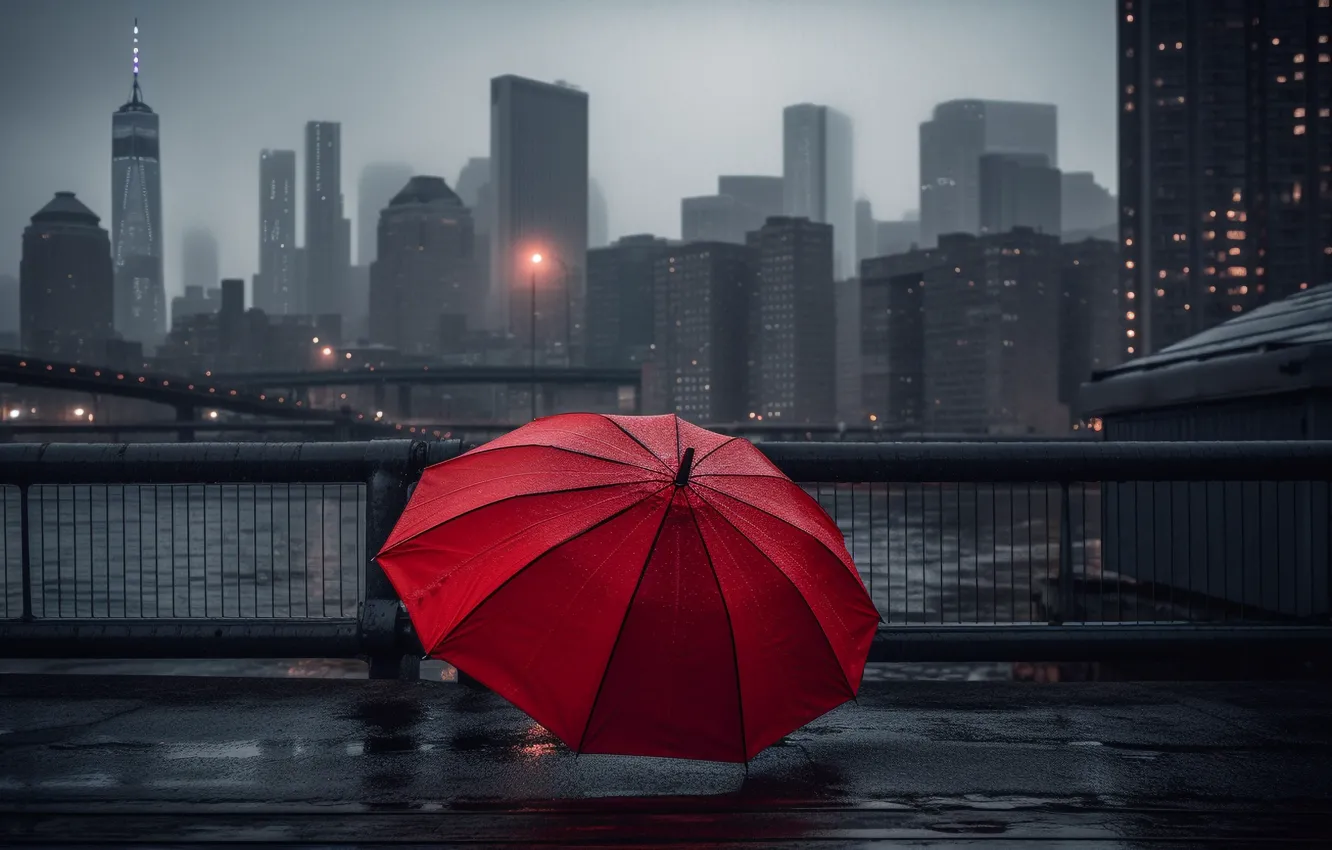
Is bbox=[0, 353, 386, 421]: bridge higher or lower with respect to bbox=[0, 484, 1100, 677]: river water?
higher

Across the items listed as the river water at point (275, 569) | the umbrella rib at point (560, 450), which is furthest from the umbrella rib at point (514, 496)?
the river water at point (275, 569)

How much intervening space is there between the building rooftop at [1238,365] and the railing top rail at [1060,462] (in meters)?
5.15

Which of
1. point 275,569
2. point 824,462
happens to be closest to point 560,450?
point 824,462

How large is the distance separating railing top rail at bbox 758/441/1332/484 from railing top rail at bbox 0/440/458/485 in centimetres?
206

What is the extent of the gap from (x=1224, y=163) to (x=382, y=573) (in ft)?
587

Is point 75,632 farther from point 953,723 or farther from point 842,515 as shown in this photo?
point 842,515

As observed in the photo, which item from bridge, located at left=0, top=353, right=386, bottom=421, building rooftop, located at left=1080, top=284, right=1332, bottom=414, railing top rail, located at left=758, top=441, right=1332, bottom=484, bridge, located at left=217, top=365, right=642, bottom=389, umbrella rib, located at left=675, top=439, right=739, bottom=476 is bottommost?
railing top rail, located at left=758, top=441, right=1332, bottom=484

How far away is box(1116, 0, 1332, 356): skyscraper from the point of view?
15825cm

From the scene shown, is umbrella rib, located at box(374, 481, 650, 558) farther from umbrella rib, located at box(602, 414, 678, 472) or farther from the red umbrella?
umbrella rib, located at box(602, 414, 678, 472)

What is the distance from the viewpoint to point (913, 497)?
62406 mm

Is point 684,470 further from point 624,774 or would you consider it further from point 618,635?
point 624,774

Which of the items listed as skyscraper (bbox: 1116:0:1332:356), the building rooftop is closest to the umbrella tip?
the building rooftop

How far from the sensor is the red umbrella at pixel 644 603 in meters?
4.20

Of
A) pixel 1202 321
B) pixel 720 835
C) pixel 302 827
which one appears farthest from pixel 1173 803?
pixel 1202 321
